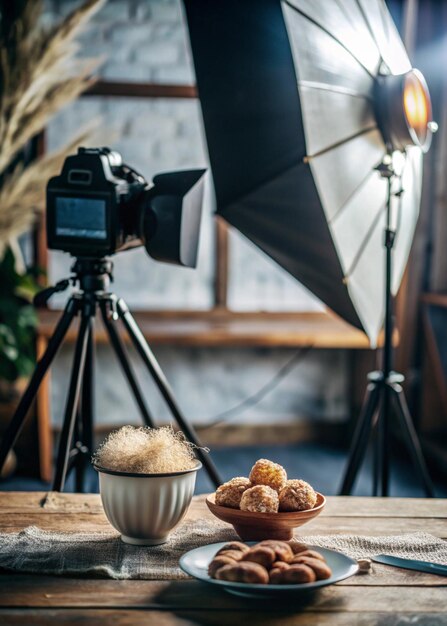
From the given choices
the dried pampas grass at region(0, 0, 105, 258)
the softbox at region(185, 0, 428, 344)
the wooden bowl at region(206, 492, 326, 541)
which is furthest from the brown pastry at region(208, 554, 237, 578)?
the dried pampas grass at region(0, 0, 105, 258)

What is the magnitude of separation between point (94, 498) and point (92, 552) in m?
0.27

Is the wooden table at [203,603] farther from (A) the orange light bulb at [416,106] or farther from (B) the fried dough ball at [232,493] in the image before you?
(A) the orange light bulb at [416,106]

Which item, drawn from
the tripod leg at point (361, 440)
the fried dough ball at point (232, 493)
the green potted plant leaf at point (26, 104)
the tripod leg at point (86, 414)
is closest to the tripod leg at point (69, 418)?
the tripod leg at point (86, 414)

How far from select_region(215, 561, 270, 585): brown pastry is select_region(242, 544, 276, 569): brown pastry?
0.04 ft

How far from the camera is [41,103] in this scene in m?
2.80

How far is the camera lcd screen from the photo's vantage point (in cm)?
150

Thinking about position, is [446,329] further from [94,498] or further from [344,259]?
[94,498]

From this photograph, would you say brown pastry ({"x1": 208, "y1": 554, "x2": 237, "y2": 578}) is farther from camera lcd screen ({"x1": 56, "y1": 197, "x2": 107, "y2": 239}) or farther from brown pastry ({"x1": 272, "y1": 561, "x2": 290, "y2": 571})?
camera lcd screen ({"x1": 56, "y1": 197, "x2": 107, "y2": 239})

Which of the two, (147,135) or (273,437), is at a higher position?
(147,135)

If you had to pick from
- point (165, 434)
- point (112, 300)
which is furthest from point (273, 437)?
point (165, 434)

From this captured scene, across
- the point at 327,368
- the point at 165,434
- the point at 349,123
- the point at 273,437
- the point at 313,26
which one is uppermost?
the point at 313,26

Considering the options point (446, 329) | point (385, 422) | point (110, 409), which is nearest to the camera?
point (385, 422)

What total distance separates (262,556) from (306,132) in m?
0.88

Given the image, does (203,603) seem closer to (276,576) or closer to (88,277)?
(276,576)
